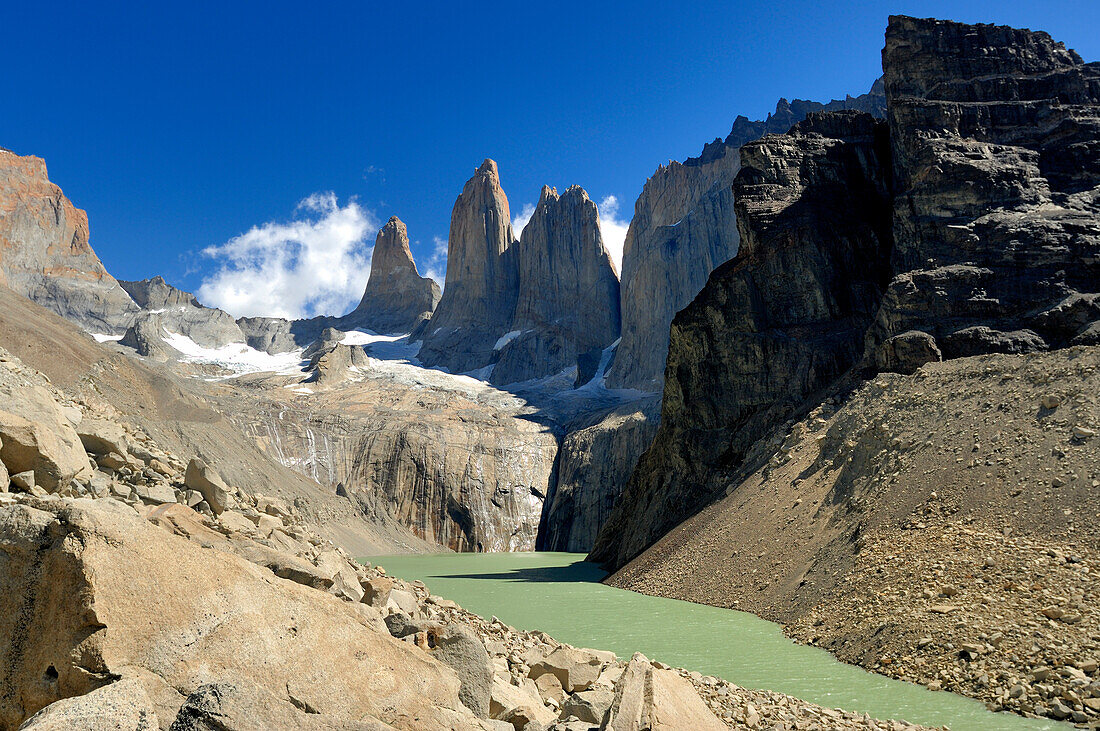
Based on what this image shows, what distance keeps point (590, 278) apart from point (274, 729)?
123 metres

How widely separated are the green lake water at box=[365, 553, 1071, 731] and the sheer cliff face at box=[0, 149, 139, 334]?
13660 cm

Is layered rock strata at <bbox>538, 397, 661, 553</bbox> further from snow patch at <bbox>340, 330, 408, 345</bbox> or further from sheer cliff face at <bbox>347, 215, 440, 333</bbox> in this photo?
sheer cliff face at <bbox>347, 215, 440, 333</bbox>

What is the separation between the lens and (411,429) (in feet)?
263

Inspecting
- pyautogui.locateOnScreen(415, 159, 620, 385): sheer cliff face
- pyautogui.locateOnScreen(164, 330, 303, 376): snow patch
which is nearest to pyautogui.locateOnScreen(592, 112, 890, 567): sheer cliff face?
→ pyautogui.locateOnScreen(415, 159, 620, 385): sheer cliff face

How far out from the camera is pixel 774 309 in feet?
127

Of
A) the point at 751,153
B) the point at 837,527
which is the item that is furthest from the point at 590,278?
the point at 837,527

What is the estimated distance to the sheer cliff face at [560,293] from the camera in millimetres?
122000

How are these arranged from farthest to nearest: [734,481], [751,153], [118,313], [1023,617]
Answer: [118,313]
[751,153]
[734,481]
[1023,617]

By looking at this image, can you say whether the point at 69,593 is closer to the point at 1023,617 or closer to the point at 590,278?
the point at 1023,617

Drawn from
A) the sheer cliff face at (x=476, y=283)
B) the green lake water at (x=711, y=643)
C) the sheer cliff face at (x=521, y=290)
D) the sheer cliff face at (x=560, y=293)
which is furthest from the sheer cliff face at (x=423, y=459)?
the sheer cliff face at (x=476, y=283)

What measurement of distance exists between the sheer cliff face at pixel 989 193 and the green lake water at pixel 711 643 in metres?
15.1

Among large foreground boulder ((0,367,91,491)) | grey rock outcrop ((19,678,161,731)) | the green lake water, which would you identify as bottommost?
the green lake water

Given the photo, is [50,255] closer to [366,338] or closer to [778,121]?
[366,338]

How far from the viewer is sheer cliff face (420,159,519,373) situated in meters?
132
